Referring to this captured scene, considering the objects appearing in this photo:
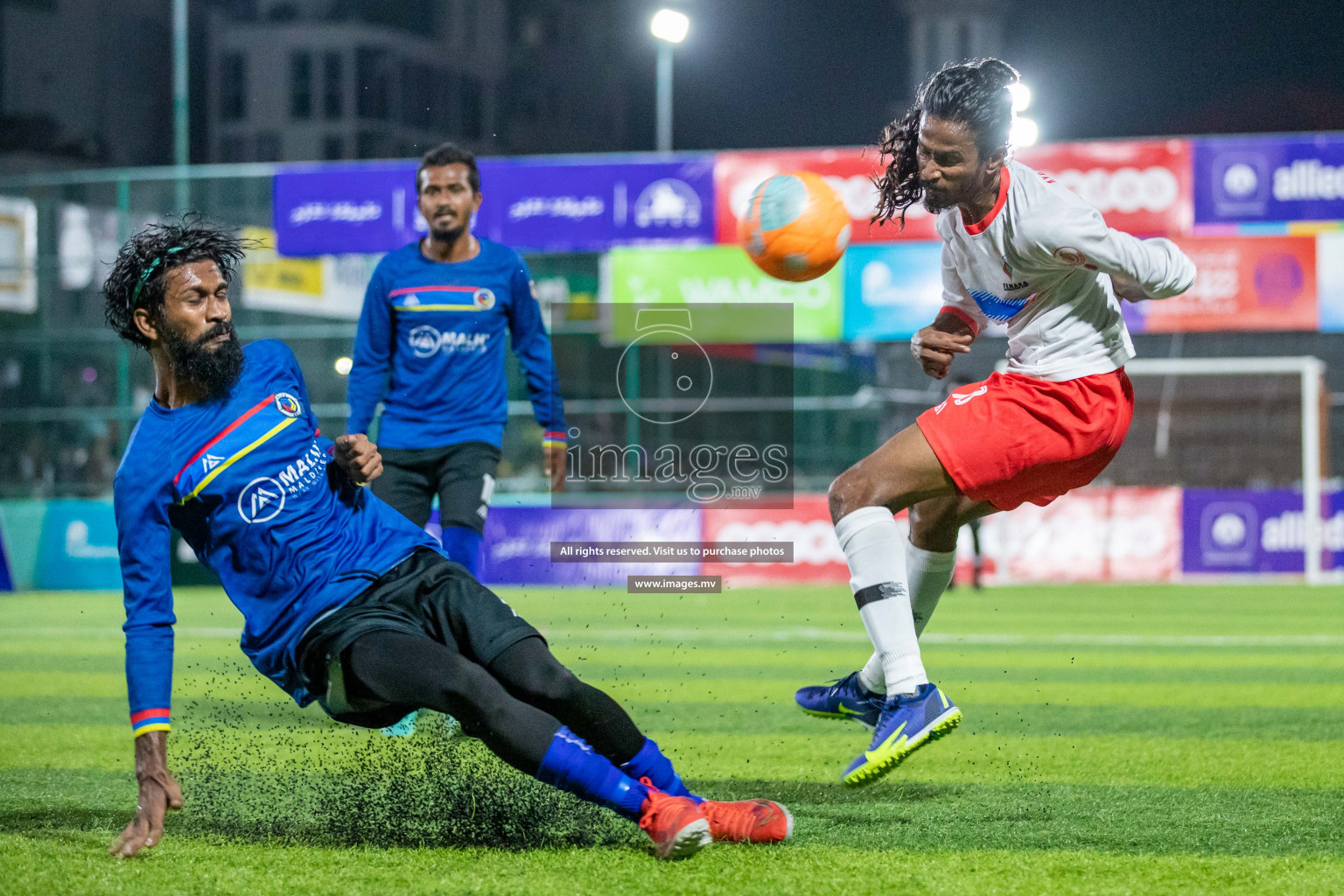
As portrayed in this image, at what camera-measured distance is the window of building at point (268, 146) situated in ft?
211

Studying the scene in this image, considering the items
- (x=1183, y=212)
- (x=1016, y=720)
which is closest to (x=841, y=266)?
(x=1183, y=212)

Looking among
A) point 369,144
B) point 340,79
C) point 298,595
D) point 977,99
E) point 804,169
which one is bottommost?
point 298,595

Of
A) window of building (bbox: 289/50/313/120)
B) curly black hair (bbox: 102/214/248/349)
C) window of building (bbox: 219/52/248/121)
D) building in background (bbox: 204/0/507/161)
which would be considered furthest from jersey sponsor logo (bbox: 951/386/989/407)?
window of building (bbox: 219/52/248/121)

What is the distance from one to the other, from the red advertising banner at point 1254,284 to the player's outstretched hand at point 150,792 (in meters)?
17.0

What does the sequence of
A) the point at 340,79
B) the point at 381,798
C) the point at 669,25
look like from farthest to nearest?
the point at 340,79 < the point at 669,25 < the point at 381,798

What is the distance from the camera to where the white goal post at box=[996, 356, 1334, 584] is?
714 inches

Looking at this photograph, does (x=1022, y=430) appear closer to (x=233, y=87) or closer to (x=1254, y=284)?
(x=1254, y=284)

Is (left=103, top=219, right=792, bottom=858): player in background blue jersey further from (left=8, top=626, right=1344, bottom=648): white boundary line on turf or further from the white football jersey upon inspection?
(left=8, top=626, right=1344, bottom=648): white boundary line on turf

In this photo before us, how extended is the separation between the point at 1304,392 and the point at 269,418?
1827cm

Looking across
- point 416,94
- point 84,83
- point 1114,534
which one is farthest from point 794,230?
point 416,94

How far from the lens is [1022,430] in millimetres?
4402

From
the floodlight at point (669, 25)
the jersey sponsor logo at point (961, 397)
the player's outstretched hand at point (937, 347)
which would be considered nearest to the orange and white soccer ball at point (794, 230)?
the player's outstretched hand at point (937, 347)

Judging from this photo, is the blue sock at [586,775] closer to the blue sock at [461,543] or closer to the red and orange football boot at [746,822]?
the red and orange football boot at [746,822]

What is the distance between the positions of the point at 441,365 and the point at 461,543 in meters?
0.81
